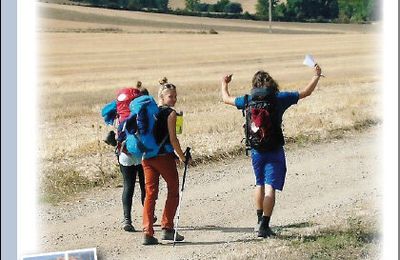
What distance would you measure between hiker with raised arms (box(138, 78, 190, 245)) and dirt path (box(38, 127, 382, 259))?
210mm

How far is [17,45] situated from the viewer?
5051 mm

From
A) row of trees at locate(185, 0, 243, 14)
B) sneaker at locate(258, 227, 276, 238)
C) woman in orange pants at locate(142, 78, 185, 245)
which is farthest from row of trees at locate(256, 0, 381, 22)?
woman in orange pants at locate(142, 78, 185, 245)

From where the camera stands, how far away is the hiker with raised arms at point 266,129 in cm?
671

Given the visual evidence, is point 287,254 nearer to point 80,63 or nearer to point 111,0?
point 111,0

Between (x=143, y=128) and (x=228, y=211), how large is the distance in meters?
1.77

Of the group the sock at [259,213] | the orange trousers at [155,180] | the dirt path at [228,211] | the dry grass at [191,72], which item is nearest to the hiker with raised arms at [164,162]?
the orange trousers at [155,180]

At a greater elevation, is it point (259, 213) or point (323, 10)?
point (323, 10)

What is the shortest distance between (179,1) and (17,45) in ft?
94.7

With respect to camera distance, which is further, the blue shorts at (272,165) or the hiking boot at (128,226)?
the hiking boot at (128,226)

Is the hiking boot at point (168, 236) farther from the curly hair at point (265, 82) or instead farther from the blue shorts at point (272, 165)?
the curly hair at point (265, 82)

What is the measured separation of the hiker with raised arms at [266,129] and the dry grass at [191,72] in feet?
10.2

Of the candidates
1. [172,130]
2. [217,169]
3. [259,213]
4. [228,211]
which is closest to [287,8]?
[217,169]

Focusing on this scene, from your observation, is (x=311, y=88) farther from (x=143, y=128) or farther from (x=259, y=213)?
(x=143, y=128)

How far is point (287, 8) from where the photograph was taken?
30.0 m
